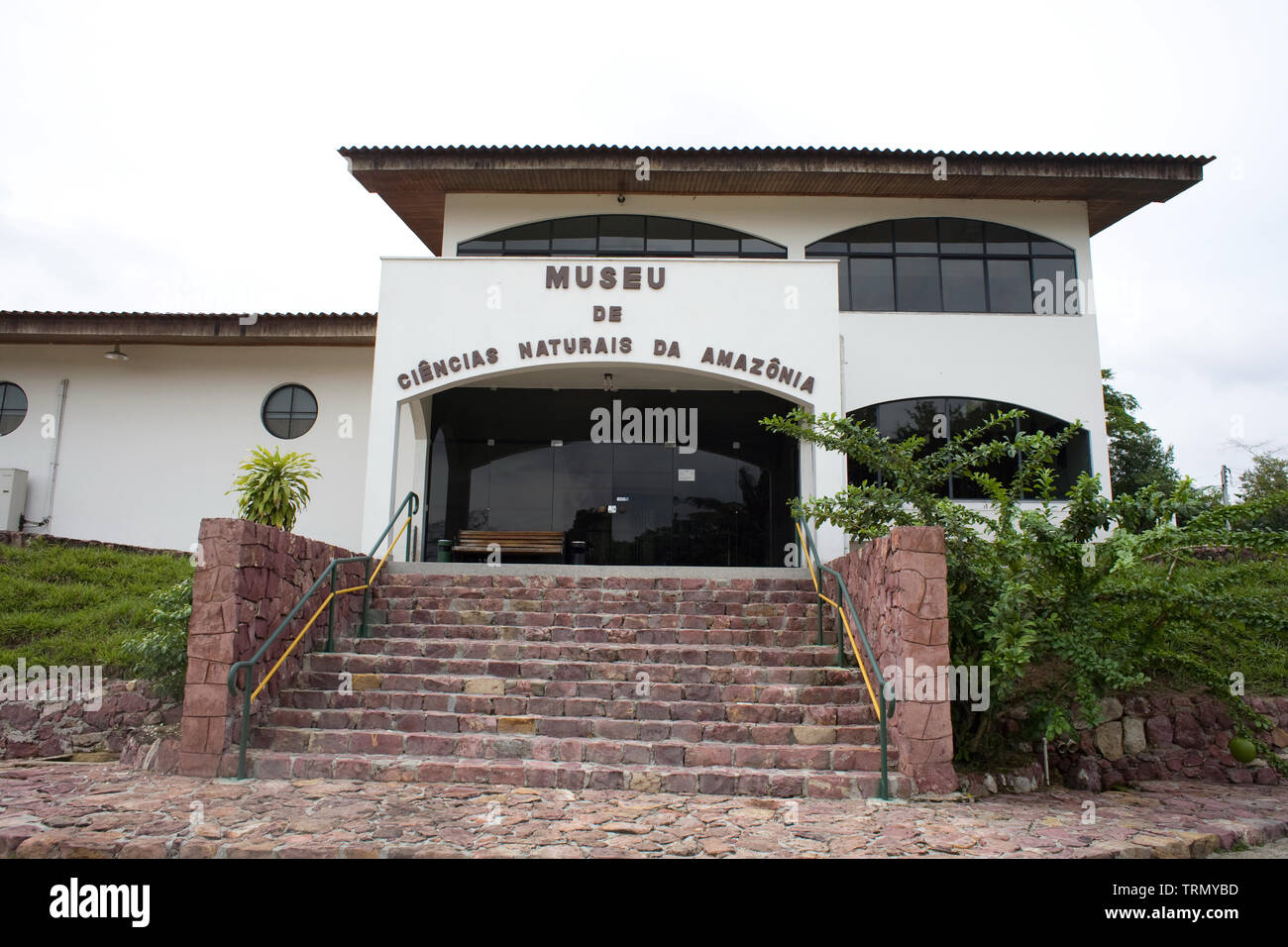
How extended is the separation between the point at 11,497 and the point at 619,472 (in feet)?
31.1

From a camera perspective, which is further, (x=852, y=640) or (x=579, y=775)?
(x=852, y=640)

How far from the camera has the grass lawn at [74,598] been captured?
9133 mm

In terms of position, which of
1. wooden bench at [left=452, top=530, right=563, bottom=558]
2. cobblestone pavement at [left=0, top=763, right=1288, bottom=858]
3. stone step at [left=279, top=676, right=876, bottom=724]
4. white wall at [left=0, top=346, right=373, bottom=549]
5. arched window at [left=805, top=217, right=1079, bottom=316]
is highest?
arched window at [left=805, top=217, right=1079, bottom=316]

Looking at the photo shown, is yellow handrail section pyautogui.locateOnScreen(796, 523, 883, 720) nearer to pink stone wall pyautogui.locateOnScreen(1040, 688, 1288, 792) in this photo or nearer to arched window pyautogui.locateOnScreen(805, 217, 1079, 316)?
pink stone wall pyautogui.locateOnScreen(1040, 688, 1288, 792)

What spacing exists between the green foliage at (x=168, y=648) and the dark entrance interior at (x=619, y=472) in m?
5.61

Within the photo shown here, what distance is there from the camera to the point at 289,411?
1455 cm

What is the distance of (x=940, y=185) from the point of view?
13.5m

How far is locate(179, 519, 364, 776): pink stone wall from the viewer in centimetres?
705

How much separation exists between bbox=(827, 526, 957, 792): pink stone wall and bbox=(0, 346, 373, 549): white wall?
31.6ft

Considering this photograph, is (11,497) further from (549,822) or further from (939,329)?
(939,329)

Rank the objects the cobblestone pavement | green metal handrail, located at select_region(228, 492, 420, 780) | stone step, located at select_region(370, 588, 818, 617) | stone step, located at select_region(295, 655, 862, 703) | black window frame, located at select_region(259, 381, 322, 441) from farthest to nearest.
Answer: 1. black window frame, located at select_region(259, 381, 322, 441)
2. stone step, located at select_region(370, 588, 818, 617)
3. stone step, located at select_region(295, 655, 862, 703)
4. green metal handrail, located at select_region(228, 492, 420, 780)
5. the cobblestone pavement

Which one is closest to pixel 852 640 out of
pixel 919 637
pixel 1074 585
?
pixel 919 637

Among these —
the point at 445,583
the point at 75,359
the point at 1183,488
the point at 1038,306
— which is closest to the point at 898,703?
the point at 1183,488

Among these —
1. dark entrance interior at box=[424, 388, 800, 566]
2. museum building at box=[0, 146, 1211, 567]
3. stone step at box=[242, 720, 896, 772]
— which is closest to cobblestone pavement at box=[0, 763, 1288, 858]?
stone step at box=[242, 720, 896, 772]
